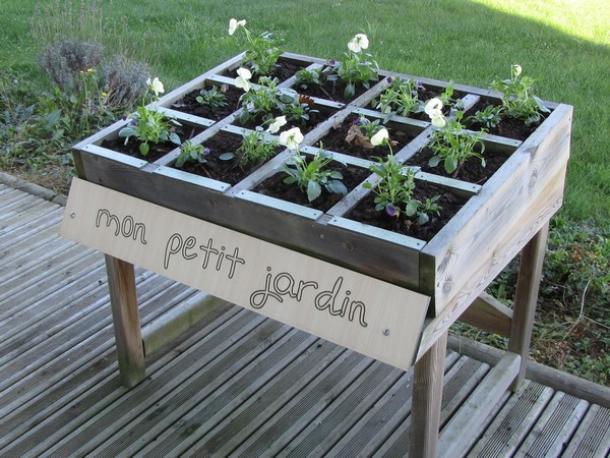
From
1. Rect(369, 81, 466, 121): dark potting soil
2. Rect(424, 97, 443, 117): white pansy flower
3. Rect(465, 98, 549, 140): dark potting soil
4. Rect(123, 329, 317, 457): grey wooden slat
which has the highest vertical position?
Rect(424, 97, 443, 117): white pansy flower

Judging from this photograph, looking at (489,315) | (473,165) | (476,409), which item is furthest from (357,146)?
(476,409)

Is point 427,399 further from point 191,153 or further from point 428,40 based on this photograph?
point 428,40

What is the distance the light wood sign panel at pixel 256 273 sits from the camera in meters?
1.76

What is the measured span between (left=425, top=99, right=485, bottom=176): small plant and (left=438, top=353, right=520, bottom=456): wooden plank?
913mm

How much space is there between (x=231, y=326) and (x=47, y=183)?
183 centimetres

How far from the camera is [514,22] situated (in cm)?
643

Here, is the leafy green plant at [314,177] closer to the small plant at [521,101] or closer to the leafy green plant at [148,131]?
the leafy green plant at [148,131]

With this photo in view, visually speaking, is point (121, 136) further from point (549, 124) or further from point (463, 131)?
point (549, 124)

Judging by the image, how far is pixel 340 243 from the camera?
1.82 m

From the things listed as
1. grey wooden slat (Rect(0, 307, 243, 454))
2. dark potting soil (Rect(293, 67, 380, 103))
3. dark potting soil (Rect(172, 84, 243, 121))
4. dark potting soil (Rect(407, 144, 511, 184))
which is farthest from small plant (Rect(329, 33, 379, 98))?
grey wooden slat (Rect(0, 307, 243, 454))

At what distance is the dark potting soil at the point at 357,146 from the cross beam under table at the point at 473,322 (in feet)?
1.92

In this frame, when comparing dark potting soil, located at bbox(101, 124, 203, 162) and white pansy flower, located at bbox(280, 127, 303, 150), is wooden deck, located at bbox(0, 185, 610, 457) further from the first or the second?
white pansy flower, located at bbox(280, 127, 303, 150)

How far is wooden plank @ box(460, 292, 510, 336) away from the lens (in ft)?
8.75

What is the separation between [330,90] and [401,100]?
0.30 metres
